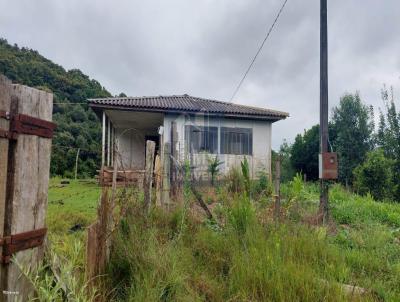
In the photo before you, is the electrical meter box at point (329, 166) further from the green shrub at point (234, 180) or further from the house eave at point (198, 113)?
the house eave at point (198, 113)

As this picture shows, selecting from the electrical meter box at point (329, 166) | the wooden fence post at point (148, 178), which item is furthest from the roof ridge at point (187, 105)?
the wooden fence post at point (148, 178)

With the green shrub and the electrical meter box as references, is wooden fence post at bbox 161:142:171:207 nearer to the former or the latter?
the green shrub

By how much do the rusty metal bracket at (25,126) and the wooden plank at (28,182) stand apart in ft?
0.09

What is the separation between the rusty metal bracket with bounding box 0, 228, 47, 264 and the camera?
1.84 metres

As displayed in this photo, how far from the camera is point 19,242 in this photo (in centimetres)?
192

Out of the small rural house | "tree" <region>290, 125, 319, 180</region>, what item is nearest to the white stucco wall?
the small rural house

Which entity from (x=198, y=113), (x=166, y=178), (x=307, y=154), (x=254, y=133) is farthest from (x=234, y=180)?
(x=307, y=154)

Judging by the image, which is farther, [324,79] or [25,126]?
[324,79]

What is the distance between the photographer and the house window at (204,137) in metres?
15.2

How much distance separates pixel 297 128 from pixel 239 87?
11.5m

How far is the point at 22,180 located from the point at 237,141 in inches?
547

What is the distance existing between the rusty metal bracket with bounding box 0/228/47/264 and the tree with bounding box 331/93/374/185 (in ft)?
62.8

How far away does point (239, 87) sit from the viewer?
41.7ft

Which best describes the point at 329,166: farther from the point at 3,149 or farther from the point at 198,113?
the point at 198,113
